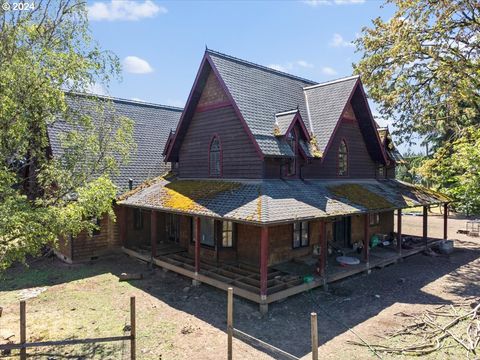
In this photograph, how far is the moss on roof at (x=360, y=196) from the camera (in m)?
16.1

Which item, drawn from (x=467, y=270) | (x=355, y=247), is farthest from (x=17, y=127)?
(x=467, y=270)

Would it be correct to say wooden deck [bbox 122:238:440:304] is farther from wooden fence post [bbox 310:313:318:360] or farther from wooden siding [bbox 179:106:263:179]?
wooden fence post [bbox 310:313:318:360]

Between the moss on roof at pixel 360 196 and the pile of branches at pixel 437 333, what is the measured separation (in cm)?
540

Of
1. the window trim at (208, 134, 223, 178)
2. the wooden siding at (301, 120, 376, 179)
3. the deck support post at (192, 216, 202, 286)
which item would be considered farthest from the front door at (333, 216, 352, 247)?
the deck support post at (192, 216, 202, 286)

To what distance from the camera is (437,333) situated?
1010cm

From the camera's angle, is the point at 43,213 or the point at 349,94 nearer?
the point at 43,213

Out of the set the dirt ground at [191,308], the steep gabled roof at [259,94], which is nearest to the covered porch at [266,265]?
the dirt ground at [191,308]

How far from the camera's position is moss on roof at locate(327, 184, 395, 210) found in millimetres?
16125

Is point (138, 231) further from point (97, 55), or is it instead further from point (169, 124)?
point (97, 55)

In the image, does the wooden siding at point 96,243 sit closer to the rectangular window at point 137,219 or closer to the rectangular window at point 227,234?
the rectangular window at point 137,219

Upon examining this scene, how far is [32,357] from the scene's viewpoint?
8.91 meters

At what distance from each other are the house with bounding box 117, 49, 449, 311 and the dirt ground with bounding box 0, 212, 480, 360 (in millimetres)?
794

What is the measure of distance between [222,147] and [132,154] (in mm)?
7390

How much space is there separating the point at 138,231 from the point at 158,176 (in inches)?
150
